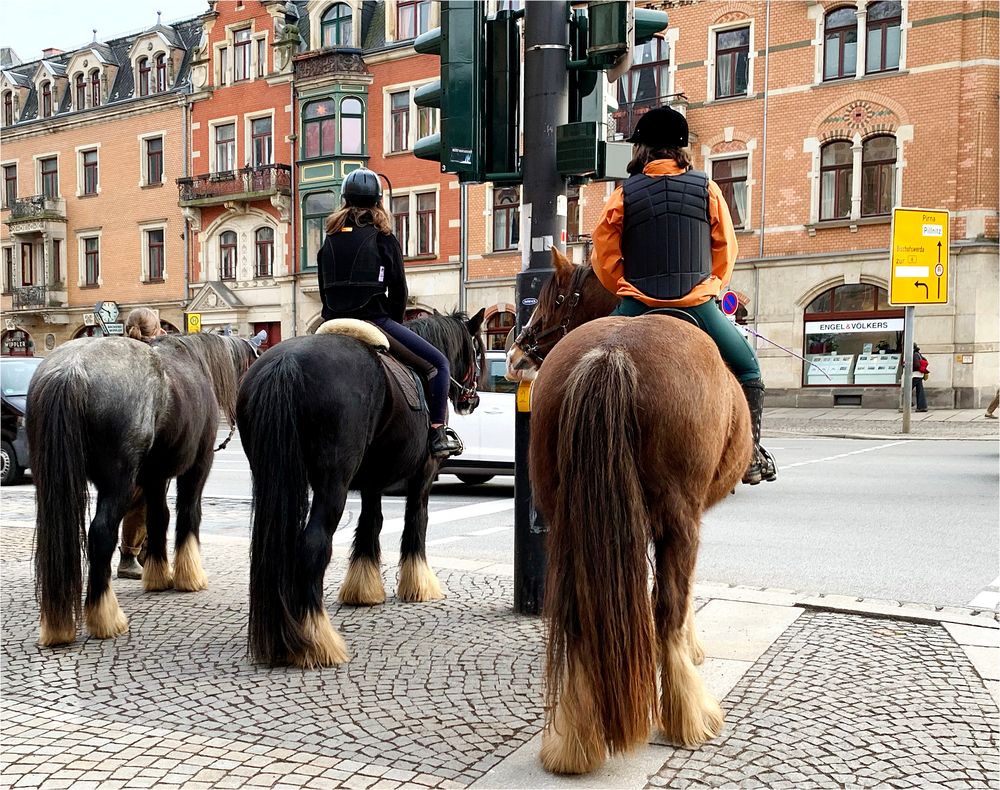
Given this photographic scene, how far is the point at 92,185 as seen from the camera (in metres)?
42.2

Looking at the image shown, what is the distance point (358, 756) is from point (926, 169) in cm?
2611

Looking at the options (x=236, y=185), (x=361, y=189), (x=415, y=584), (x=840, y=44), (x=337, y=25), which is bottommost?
(x=415, y=584)

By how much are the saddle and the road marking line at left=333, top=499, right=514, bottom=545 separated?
338 centimetres

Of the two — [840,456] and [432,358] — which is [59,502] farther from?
[840,456]

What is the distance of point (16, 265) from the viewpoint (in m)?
44.2

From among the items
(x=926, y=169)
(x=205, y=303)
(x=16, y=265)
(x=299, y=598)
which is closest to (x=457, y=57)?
(x=299, y=598)

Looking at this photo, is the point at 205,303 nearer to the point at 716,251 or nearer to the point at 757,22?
the point at 757,22

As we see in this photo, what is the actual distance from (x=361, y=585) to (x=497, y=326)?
25.6 m

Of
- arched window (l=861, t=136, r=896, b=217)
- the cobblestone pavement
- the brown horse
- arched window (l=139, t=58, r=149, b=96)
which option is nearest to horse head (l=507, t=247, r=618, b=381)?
the brown horse

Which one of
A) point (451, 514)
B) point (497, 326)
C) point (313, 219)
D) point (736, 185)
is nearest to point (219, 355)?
point (451, 514)

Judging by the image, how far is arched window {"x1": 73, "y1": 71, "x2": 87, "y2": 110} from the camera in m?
42.5

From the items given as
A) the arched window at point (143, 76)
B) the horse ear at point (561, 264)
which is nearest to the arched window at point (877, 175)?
the horse ear at point (561, 264)

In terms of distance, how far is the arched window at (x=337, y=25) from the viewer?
34.7 m

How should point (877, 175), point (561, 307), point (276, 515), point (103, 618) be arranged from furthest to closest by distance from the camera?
point (877, 175)
point (103, 618)
point (561, 307)
point (276, 515)
